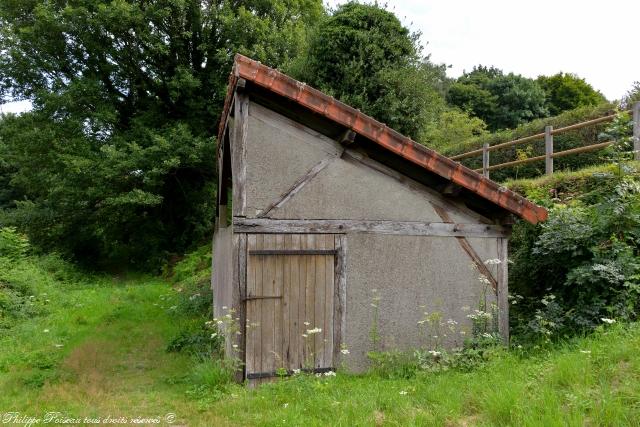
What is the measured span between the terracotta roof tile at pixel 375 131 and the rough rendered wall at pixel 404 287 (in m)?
0.81

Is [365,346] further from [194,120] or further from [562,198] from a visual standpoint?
[194,120]

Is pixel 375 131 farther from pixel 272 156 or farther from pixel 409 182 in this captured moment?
pixel 272 156

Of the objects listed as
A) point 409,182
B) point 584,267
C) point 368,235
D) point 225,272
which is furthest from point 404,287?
point 225,272

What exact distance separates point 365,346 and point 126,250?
56.4ft

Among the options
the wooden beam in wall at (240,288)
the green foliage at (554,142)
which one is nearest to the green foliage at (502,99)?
the green foliage at (554,142)

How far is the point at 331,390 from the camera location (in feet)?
17.1

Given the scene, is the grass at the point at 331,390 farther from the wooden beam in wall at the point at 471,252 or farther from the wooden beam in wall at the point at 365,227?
the wooden beam in wall at the point at 365,227

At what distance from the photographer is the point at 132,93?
20188mm

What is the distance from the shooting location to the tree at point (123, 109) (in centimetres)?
1755

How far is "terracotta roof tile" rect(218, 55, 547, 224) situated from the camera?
218 inches

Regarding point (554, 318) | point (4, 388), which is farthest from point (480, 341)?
point (4, 388)

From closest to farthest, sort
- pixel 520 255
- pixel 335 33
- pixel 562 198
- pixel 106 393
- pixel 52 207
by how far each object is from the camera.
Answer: pixel 106 393, pixel 520 255, pixel 562 198, pixel 335 33, pixel 52 207

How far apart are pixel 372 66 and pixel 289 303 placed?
8940 millimetres

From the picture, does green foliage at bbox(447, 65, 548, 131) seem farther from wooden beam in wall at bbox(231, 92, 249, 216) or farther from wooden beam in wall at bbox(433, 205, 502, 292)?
wooden beam in wall at bbox(231, 92, 249, 216)
